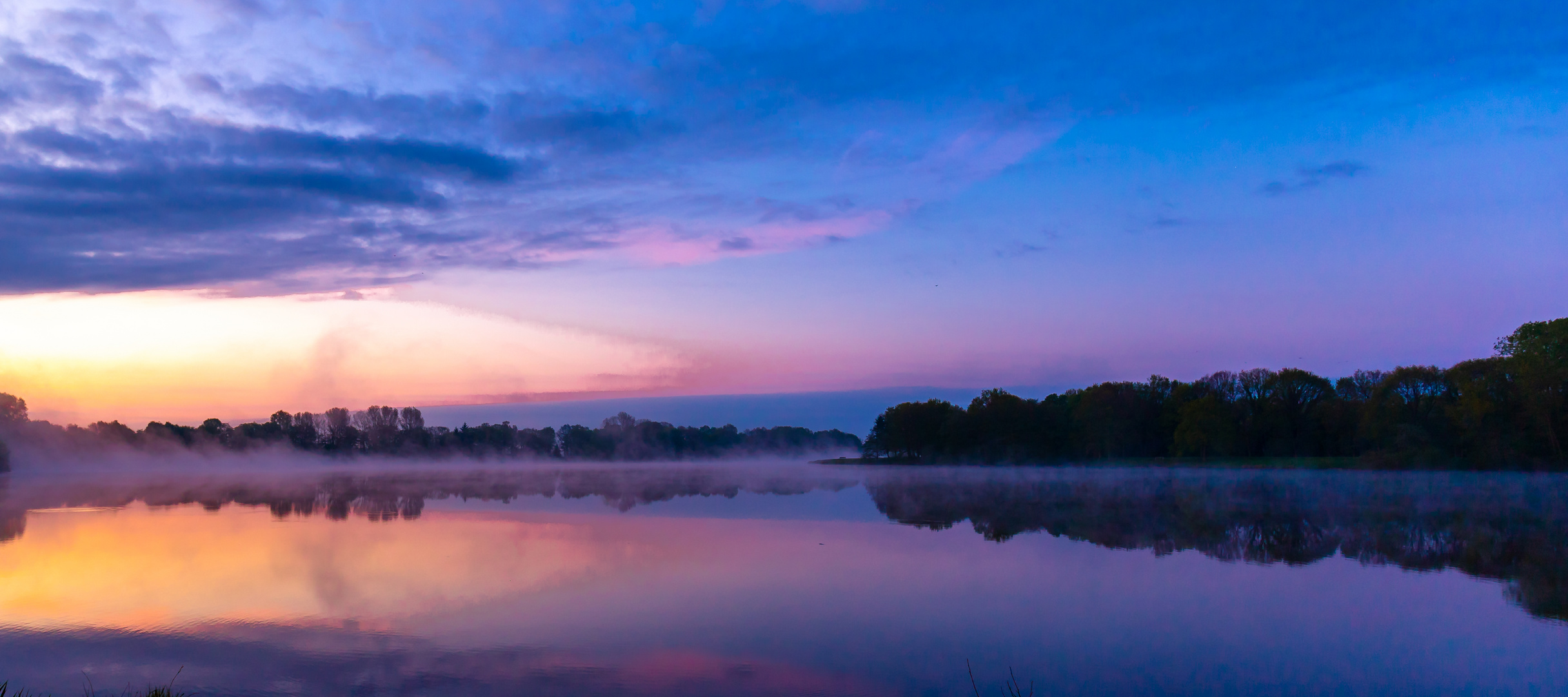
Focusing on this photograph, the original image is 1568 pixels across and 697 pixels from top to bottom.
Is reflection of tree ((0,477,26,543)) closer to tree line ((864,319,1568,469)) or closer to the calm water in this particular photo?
the calm water

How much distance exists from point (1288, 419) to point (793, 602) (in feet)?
205

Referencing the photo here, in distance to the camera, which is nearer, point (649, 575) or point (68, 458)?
point (649, 575)

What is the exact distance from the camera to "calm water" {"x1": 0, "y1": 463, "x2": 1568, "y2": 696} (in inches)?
352

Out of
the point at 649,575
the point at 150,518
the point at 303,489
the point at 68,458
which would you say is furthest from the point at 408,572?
the point at 68,458

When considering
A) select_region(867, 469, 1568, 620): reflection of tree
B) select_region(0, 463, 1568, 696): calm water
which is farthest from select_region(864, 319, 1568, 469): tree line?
select_region(0, 463, 1568, 696): calm water

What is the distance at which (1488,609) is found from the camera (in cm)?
1188

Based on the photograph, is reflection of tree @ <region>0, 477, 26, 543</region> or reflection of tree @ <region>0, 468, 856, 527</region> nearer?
reflection of tree @ <region>0, 477, 26, 543</region>

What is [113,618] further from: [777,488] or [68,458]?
[68,458]

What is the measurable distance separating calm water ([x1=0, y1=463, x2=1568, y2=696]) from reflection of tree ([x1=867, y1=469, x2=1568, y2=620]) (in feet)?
0.57

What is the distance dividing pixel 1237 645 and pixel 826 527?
42.2ft

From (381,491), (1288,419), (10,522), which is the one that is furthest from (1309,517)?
(1288,419)

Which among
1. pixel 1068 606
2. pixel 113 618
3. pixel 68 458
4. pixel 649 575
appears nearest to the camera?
pixel 113 618

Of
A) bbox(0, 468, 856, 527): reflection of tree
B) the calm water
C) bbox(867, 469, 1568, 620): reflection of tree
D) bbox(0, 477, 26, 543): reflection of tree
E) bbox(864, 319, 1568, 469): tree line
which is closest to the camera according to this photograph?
the calm water

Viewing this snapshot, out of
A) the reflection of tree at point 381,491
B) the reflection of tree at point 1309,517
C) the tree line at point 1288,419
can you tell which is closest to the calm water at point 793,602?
the reflection of tree at point 1309,517
